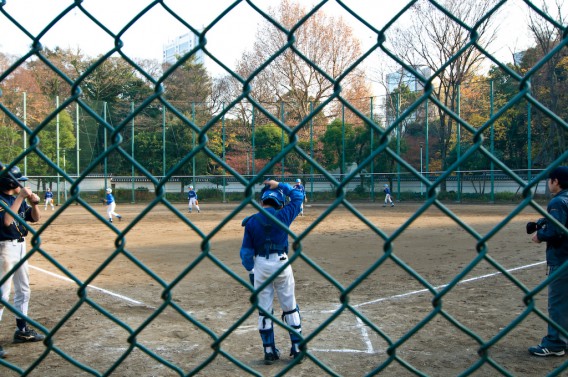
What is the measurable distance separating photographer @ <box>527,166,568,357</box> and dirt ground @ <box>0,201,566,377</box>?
0.16 meters

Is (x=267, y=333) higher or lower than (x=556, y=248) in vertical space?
lower

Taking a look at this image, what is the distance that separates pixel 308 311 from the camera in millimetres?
6707

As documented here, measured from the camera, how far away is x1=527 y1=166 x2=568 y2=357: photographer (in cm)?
468

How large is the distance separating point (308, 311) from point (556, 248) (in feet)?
10.3

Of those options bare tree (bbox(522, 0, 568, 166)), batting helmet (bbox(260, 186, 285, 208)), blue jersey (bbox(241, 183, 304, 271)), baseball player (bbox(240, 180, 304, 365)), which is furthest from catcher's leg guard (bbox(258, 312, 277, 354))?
bare tree (bbox(522, 0, 568, 166))

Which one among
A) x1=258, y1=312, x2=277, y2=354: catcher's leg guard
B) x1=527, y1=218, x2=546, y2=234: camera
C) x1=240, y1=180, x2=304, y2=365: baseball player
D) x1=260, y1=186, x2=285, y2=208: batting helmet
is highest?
x1=260, y1=186, x2=285, y2=208: batting helmet

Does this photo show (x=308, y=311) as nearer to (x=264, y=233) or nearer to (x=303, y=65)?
(x=264, y=233)

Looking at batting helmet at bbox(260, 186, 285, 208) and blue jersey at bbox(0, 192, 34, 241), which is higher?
batting helmet at bbox(260, 186, 285, 208)

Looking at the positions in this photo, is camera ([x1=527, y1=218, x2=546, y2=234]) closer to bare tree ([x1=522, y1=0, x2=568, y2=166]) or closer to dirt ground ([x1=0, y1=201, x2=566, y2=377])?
dirt ground ([x1=0, y1=201, x2=566, y2=377])

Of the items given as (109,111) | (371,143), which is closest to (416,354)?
(371,143)

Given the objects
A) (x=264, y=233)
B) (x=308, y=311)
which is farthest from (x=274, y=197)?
(x=308, y=311)

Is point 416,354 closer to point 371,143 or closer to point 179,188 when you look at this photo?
point 371,143

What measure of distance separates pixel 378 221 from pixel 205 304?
12979mm

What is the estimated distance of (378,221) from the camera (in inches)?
755
